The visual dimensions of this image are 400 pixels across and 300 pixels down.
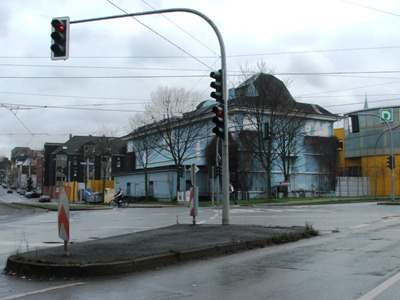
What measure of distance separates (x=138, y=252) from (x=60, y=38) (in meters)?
7.45

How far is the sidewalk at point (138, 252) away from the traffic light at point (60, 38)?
19.5 ft

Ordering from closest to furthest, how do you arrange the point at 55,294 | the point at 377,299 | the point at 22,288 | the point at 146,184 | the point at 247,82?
the point at 377,299 < the point at 55,294 < the point at 22,288 < the point at 247,82 < the point at 146,184

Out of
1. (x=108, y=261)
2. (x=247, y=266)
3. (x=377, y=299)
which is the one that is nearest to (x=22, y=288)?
(x=108, y=261)

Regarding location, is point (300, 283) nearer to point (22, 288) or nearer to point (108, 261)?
point (108, 261)

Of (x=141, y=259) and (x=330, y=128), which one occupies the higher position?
(x=330, y=128)

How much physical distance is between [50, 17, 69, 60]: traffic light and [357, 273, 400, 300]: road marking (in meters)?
10.6

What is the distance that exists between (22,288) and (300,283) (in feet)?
14.5

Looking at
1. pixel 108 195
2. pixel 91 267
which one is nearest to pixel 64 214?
pixel 91 267

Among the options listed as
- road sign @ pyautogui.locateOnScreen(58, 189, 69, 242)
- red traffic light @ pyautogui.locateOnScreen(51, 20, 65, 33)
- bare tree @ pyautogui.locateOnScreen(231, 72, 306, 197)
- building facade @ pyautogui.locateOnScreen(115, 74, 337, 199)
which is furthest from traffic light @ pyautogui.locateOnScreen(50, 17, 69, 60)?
bare tree @ pyautogui.locateOnScreen(231, 72, 306, 197)

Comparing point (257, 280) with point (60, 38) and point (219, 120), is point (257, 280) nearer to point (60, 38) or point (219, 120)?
point (219, 120)

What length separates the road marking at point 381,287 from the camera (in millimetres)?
6016

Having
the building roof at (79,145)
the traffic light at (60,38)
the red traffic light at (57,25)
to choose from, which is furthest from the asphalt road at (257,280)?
the building roof at (79,145)

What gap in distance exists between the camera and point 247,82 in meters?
44.2

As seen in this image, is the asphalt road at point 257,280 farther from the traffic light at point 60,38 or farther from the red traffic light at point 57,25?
the red traffic light at point 57,25
